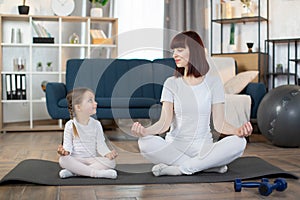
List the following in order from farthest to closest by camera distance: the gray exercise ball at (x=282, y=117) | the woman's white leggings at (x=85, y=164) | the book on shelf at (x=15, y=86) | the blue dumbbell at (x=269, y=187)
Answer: the book on shelf at (x=15, y=86) → the gray exercise ball at (x=282, y=117) → the woman's white leggings at (x=85, y=164) → the blue dumbbell at (x=269, y=187)

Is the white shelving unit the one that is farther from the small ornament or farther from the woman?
the woman

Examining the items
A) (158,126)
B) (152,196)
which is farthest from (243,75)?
(152,196)

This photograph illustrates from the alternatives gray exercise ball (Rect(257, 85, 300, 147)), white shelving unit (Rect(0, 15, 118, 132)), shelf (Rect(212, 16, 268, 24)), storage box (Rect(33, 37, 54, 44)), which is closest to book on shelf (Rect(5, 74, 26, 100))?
white shelving unit (Rect(0, 15, 118, 132))

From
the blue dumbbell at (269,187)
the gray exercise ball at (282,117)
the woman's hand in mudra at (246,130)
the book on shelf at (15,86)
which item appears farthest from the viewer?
the book on shelf at (15,86)

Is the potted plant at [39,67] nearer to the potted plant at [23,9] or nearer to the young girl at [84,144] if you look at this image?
the potted plant at [23,9]

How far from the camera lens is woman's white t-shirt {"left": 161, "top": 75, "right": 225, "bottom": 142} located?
2.52 metres

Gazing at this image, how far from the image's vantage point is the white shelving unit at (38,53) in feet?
17.4

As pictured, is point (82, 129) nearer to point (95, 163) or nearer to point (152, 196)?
point (95, 163)

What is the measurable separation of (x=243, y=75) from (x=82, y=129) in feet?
7.98

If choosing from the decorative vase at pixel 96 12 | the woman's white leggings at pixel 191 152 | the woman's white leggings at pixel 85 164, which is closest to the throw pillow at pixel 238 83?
the decorative vase at pixel 96 12

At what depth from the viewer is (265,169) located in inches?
105

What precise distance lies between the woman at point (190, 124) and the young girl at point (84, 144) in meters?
0.20

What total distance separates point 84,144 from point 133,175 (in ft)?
1.03

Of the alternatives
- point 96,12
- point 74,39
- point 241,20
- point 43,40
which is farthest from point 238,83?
point 43,40
